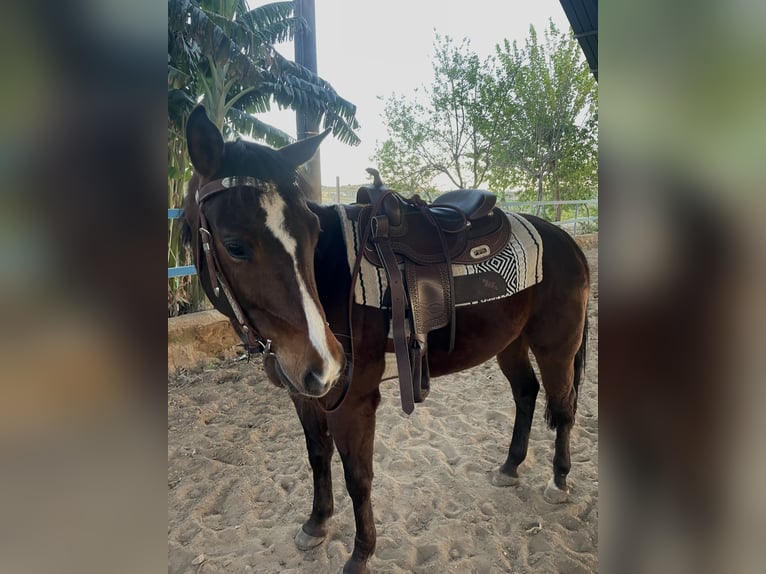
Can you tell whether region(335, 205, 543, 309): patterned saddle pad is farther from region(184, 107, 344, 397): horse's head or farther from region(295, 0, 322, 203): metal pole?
region(295, 0, 322, 203): metal pole

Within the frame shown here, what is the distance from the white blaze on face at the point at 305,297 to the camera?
1.13 meters

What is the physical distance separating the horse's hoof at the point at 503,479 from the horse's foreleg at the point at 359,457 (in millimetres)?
847

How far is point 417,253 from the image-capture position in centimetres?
168

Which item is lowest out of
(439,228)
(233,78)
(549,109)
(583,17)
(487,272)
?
(487,272)

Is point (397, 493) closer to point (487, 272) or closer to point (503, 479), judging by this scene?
point (503, 479)

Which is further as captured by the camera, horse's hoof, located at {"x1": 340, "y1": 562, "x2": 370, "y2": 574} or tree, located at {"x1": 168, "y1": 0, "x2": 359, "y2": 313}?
tree, located at {"x1": 168, "y1": 0, "x2": 359, "y2": 313}

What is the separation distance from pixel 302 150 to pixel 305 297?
59 centimetres

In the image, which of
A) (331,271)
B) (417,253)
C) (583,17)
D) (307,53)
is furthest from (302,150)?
(307,53)

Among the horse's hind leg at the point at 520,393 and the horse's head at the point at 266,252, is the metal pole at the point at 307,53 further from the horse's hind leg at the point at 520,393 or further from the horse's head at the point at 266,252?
the horse's head at the point at 266,252

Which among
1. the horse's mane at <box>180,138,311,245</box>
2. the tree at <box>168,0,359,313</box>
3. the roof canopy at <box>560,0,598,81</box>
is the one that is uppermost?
the tree at <box>168,0,359,313</box>

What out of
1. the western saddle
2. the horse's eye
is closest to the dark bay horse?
the horse's eye

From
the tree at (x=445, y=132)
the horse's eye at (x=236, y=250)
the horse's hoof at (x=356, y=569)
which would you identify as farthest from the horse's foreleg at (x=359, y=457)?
the tree at (x=445, y=132)

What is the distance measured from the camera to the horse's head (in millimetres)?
1141
